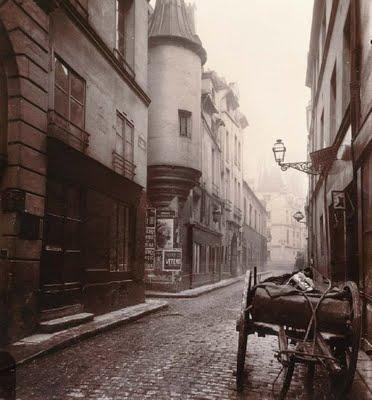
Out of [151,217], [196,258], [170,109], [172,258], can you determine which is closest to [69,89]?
[151,217]

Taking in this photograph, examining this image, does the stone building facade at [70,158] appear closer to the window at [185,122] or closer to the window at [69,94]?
the window at [69,94]

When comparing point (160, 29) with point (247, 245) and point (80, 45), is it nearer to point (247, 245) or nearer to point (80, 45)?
point (80, 45)

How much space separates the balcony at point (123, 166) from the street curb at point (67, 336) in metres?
4.14

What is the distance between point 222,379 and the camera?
613 centimetres

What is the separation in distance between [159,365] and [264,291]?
2.18 m

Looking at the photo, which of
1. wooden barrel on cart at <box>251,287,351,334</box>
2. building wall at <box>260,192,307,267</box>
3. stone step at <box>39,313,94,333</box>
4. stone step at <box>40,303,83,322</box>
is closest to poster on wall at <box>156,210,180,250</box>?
stone step at <box>40,303,83,322</box>

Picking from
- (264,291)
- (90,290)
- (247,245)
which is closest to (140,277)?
(90,290)

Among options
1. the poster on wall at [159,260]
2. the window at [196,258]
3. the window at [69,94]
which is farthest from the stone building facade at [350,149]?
the window at [196,258]

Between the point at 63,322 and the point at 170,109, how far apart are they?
1339 centimetres

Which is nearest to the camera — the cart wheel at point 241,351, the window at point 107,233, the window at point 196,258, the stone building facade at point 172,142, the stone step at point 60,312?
the cart wheel at point 241,351

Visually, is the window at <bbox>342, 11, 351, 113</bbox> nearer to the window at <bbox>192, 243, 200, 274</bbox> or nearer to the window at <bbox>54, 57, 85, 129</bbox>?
the window at <bbox>54, 57, 85, 129</bbox>

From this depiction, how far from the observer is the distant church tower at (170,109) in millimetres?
20953

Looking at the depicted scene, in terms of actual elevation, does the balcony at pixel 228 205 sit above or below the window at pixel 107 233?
above

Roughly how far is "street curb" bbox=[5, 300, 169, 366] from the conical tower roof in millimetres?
12965
